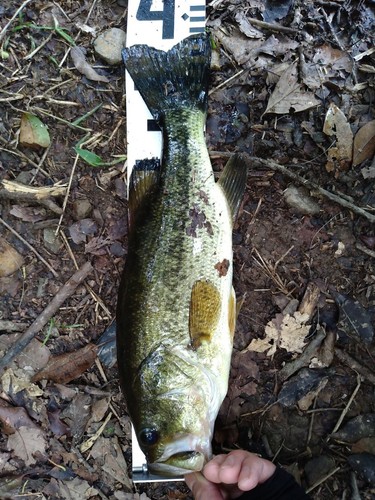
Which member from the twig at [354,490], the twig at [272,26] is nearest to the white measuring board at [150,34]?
the twig at [272,26]

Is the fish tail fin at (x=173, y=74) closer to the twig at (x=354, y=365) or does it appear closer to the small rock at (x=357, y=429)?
the twig at (x=354, y=365)

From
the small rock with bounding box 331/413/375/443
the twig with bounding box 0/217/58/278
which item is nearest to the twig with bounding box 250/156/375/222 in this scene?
the small rock with bounding box 331/413/375/443

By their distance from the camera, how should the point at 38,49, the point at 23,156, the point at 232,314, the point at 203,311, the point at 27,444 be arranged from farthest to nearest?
the point at 38,49 < the point at 23,156 < the point at 27,444 < the point at 232,314 < the point at 203,311

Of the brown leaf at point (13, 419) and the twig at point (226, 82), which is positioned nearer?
the brown leaf at point (13, 419)

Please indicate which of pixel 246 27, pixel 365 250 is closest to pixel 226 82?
pixel 246 27

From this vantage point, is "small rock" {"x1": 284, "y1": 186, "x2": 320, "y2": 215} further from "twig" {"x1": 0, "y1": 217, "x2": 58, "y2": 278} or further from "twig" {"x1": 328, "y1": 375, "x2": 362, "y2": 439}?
"twig" {"x1": 0, "y1": 217, "x2": 58, "y2": 278}

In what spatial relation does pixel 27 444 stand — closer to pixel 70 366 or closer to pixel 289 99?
pixel 70 366
